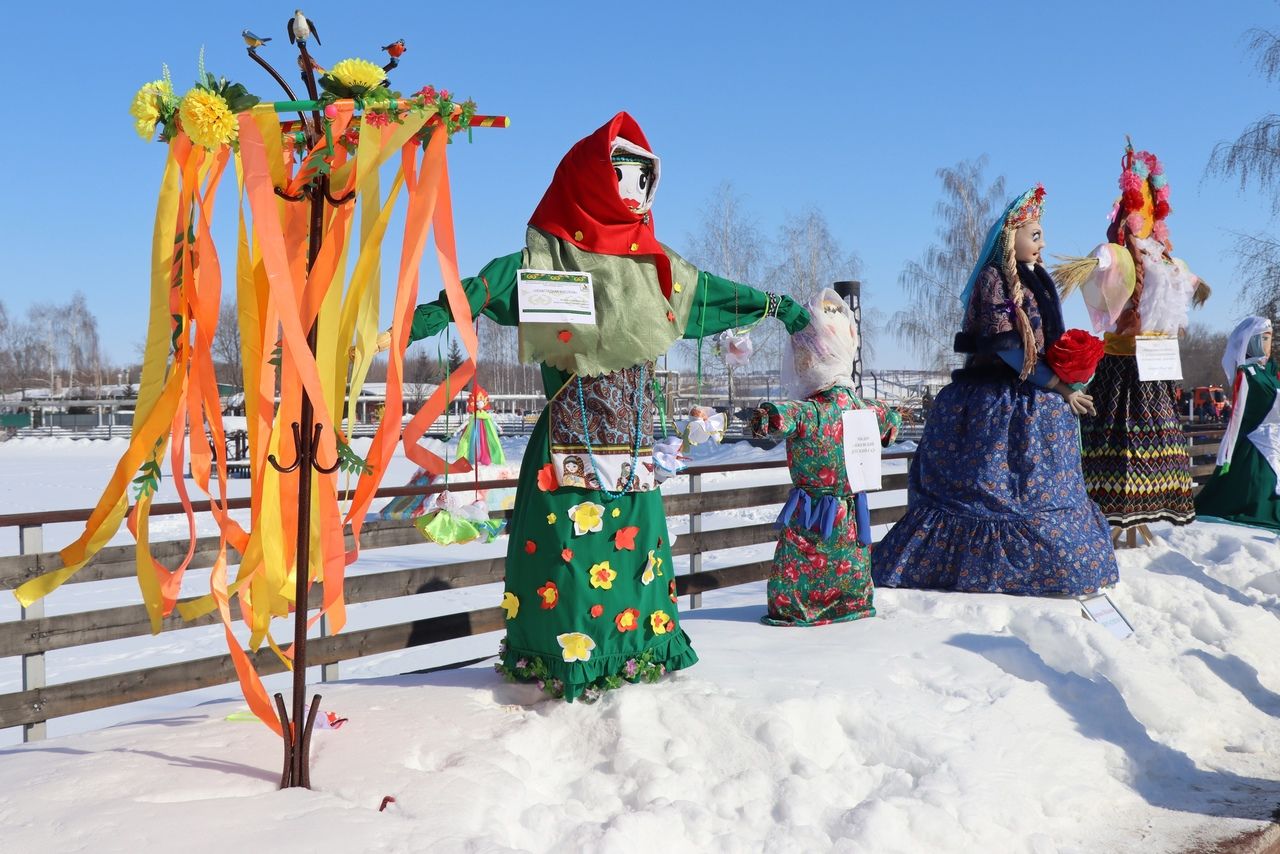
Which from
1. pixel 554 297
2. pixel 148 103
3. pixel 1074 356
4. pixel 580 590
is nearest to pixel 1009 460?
pixel 1074 356

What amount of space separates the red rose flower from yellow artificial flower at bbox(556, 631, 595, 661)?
2923 mm

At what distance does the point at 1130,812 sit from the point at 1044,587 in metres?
1.77

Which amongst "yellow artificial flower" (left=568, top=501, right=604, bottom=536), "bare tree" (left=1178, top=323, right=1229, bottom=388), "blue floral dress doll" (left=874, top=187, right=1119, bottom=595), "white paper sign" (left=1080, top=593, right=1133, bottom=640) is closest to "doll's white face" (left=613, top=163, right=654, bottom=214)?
"yellow artificial flower" (left=568, top=501, right=604, bottom=536)

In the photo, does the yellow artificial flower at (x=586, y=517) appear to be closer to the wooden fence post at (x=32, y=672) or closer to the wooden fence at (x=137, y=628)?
the wooden fence at (x=137, y=628)

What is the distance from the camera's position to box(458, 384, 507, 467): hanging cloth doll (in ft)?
33.8

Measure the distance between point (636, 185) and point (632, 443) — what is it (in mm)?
938

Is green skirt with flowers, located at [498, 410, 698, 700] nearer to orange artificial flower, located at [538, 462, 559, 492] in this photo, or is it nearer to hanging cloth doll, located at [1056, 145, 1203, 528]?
orange artificial flower, located at [538, 462, 559, 492]

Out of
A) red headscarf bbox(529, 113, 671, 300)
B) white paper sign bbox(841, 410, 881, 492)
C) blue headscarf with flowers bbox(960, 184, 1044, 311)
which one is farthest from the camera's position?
blue headscarf with flowers bbox(960, 184, 1044, 311)

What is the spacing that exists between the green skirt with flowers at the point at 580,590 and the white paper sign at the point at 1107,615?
7.23 feet

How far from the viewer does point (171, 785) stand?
268 cm

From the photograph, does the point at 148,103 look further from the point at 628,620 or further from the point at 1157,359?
the point at 1157,359

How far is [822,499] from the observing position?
15.4 ft

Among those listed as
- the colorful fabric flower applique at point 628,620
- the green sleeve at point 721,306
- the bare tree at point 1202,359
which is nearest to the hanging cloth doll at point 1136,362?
the green sleeve at point 721,306

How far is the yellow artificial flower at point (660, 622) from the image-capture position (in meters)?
3.64
